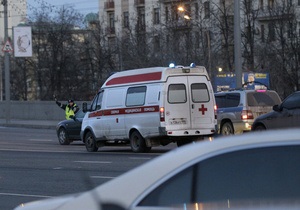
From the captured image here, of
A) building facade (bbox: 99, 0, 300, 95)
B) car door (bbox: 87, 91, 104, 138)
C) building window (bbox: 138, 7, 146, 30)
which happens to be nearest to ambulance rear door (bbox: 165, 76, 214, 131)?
car door (bbox: 87, 91, 104, 138)

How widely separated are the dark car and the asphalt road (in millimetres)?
993

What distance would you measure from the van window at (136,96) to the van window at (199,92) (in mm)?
1455

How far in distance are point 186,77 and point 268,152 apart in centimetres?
1697

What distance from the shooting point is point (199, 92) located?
856 inches

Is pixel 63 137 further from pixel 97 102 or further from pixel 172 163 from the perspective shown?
pixel 172 163

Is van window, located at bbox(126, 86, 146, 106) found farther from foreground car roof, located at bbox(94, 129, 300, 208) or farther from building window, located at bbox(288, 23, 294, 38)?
building window, located at bbox(288, 23, 294, 38)

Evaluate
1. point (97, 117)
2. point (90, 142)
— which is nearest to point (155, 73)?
point (97, 117)

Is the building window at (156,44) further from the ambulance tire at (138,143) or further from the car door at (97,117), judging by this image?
the ambulance tire at (138,143)

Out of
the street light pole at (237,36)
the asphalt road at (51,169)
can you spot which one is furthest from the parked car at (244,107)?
the street light pole at (237,36)

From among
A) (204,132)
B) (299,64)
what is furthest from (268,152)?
(299,64)

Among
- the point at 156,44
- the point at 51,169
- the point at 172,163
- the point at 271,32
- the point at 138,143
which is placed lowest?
the point at 51,169

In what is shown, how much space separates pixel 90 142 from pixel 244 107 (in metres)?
5.56

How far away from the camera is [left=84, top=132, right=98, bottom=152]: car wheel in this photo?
946 inches

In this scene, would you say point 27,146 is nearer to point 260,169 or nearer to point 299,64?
point 260,169
